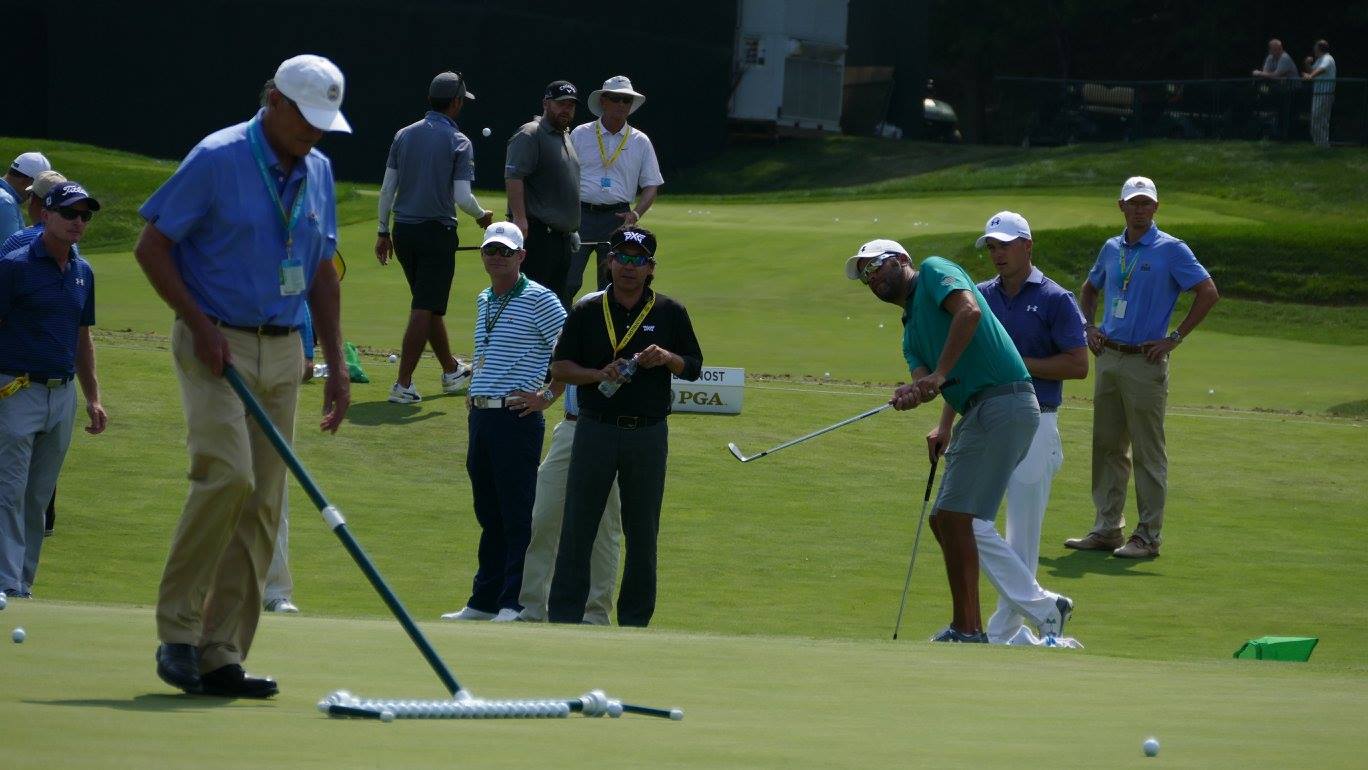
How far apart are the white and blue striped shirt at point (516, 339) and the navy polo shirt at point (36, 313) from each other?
2145mm

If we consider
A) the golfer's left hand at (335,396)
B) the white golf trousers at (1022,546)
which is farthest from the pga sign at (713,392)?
the golfer's left hand at (335,396)

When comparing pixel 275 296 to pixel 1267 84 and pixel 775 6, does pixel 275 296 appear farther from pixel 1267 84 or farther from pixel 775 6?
pixel 775 6

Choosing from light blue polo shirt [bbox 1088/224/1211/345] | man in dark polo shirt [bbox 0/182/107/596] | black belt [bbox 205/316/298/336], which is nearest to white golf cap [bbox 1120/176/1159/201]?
light blue polo shirt [bbox 1088/224/1211/345]

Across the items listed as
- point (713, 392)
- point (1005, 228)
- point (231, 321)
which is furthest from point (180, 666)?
point (713, 392)

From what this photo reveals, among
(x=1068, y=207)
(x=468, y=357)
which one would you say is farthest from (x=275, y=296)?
(x=1068, y=207)

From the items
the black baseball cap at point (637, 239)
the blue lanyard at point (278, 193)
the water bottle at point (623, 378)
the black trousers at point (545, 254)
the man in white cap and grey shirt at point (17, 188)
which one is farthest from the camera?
the black trousers at point (545, 254)

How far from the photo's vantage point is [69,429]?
33.0ft

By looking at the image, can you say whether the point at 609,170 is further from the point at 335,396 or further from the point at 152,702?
the point at 152,702

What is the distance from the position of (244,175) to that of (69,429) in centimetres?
484

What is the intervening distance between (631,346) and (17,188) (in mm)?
4819

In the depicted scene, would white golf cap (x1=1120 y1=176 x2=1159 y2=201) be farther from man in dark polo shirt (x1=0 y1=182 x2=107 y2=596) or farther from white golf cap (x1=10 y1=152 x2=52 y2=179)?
white golf cap (x1=10 y1=152 x2=52 y2=179)

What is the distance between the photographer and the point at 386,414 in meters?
13.7

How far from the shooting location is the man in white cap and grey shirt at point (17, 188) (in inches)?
434

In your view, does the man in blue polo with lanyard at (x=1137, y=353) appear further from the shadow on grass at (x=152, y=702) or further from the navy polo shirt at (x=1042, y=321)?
the shadow on grass at (x=152, y=702)
